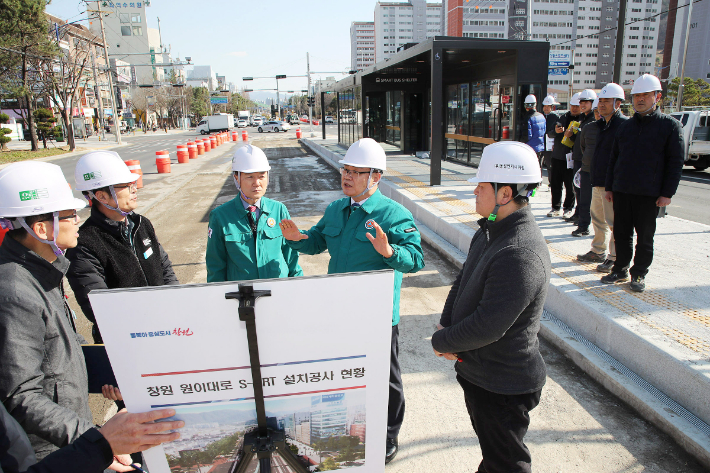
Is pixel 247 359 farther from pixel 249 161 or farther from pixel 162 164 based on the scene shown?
pixel 162 164

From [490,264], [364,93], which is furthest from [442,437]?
[364,93]

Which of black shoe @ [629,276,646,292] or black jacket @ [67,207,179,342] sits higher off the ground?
black jacket @ [67,207,179,342]

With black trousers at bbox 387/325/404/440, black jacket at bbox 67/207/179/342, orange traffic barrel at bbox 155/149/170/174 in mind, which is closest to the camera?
black jacket at bbox 67/207/179/342

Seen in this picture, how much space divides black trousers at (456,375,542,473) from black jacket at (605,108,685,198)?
3.35 m

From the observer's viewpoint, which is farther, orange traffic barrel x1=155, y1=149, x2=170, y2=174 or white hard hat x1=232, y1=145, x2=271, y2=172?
orange traffic barrel x1=155, y1=149, x2=170, y2=174

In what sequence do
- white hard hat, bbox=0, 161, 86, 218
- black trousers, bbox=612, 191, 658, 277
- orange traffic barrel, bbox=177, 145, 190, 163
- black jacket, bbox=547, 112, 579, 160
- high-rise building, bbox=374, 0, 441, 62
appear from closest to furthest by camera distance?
white hard hat, bbox=0, 161, 86, 218 < black trousers, bbox=612, 191, 658, 277 < black jacket, bbox=547, 112, 579, 160 < orange traffic barrel, bbox=177, 145, 190, 163 < high-rise building, bbox=374, 0, 441, 62

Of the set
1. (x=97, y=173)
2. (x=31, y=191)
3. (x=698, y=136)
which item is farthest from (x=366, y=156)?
(x=698, y=136)

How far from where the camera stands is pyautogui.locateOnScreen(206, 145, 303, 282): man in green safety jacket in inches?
118

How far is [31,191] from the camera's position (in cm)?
175

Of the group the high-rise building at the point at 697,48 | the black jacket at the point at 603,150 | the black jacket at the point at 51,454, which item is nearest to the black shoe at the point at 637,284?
the black jacket at the point at 603,150

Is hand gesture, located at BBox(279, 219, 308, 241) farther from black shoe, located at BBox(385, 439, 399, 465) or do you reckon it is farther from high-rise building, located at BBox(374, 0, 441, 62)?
high-rise building, located at BBox(374, 0, 441, 62)

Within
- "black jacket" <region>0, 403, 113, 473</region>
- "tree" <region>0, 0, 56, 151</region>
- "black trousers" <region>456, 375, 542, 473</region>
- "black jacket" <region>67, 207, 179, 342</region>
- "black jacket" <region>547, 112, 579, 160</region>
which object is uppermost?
"tree" <region>0, 0, 56, 151</region>

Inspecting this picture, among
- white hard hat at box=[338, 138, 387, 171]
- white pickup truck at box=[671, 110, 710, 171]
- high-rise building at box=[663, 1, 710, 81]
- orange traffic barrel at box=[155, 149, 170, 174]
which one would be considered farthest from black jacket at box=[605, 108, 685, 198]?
high-rise building at box=[663, 1, 710, 81]

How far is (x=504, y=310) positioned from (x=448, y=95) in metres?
16.8
